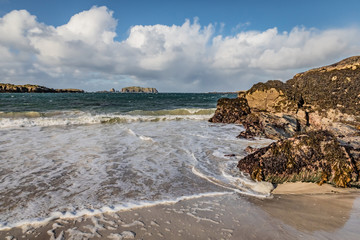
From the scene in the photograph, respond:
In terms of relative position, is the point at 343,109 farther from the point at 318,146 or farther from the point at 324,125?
the point at 318,146

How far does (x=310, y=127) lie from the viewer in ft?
29.4

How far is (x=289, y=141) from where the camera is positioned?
5055 millimetres

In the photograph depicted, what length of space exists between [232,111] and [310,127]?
7.58 m

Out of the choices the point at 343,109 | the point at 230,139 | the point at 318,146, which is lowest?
the point at 230,139

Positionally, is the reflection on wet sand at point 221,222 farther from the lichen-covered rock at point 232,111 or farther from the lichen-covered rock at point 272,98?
the lichen-covered rock at point 232,111

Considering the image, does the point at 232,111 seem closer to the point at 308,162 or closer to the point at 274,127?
the point at 274,127

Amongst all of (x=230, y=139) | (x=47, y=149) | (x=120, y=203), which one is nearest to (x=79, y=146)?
(x=47, y=149)

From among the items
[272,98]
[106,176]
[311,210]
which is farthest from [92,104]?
[311,210]

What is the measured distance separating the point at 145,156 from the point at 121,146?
5.92 ft

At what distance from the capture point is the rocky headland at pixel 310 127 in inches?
178

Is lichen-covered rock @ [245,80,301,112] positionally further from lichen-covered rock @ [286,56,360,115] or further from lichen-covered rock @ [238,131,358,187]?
lichen-covered rock @ [238,131,358,187]

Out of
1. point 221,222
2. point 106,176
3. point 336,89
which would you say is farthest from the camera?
point 336,89

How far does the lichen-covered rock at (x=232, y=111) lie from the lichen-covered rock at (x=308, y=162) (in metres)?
10.8

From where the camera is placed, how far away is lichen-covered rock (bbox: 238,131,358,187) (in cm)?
438
